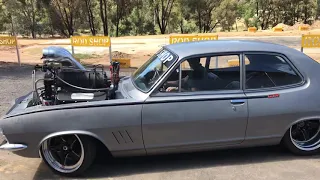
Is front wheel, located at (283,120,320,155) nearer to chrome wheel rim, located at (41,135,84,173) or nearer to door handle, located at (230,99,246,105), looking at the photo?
door handle, located at (230,99,246,105)

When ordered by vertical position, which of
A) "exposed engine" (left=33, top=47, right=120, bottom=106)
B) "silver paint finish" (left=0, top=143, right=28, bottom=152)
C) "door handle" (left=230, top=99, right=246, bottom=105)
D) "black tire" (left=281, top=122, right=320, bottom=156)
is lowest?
"black tire" (left=281, top=122, right=320, bottom=156)

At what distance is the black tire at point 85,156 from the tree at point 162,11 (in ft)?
140

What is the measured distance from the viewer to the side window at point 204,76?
13.7 ft

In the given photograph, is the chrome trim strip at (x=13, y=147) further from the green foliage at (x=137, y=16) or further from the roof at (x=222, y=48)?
the green foliage at (x=137, y=16)

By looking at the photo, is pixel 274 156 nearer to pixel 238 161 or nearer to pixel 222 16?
pixel 238 161

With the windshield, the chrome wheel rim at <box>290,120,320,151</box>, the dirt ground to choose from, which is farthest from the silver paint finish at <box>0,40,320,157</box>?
the dirt ground

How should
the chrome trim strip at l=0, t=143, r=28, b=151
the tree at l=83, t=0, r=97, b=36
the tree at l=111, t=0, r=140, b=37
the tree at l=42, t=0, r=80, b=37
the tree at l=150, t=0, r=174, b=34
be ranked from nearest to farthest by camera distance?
the chrome trim strip at l=0, t=143, r=28, b=151 → the tree at l=42, t=0, r=80, b=37 → the tree at l=83, t=0, r=97, b=36 → the tree at l=111, t=0, r=140, b=37 → the tree at l=150, t=0, r=174, b=34

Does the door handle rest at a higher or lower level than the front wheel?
higher

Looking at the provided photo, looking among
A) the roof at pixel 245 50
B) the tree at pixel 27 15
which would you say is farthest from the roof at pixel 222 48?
the tree at pixel 27 15

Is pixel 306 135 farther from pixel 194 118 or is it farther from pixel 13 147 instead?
pixel 13 147

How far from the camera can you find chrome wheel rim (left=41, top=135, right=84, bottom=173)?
161 inches

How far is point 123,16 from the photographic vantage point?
4759 centimetres

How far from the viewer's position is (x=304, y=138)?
4586mm

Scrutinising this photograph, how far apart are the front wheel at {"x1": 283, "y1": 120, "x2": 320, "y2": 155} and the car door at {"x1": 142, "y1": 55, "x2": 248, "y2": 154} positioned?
2.37ft
